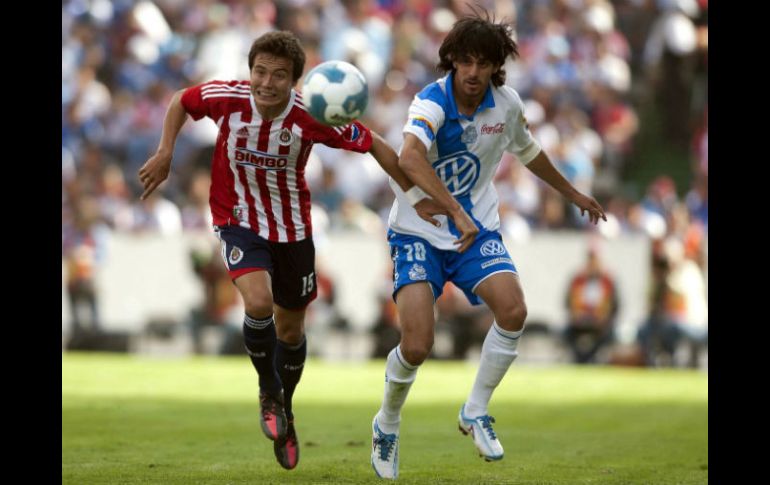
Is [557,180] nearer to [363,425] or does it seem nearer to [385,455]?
[385,455]

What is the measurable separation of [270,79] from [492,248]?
1708 mm

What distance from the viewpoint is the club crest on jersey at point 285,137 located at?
7.99 metres

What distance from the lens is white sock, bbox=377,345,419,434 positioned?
7738mm

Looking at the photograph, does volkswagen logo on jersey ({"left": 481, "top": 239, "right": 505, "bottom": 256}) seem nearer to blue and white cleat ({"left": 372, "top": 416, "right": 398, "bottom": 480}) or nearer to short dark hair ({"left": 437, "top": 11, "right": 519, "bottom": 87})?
short dark hair ({"left": 437, "top": 11, "right": 519, "bottom": 87})

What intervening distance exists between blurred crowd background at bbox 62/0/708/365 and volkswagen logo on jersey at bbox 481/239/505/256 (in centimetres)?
925

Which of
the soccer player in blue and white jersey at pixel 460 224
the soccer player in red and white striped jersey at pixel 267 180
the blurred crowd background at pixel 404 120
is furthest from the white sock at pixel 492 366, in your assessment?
the blurred crowd background at pixel 404 120

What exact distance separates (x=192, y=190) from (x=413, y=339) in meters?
13.2

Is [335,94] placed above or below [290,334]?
above

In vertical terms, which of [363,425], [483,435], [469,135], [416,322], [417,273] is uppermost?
[469,135]

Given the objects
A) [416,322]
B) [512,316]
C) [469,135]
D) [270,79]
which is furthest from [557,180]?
[270,79]

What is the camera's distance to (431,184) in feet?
24.4

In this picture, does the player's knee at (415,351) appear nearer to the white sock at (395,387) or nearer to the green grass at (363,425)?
the white sock at (395,387)
